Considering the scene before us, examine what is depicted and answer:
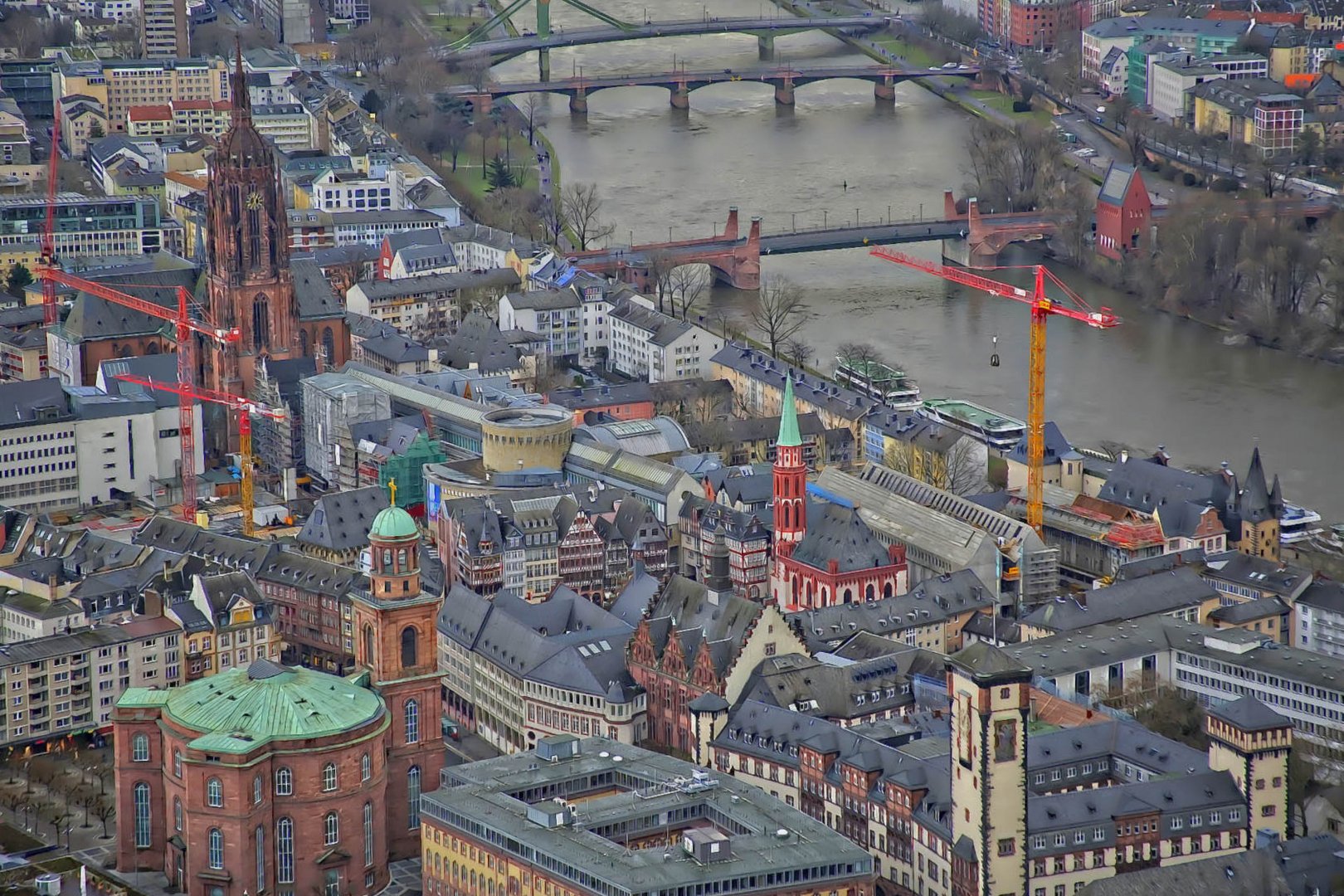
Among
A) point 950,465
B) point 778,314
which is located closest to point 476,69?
point 778,314

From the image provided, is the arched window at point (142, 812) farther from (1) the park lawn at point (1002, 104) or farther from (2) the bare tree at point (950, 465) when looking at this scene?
(1) the park lawn at point (1002, 104)

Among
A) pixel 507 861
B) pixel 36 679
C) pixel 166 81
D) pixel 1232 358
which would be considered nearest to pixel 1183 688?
pixel 507 861

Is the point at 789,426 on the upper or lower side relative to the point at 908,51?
upper

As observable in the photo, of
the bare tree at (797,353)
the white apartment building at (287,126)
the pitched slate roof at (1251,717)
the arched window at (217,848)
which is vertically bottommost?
the bare tree at (797,353)

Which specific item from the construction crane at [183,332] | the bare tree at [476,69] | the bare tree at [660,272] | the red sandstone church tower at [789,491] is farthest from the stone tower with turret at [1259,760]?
the bare tree at [476,69]

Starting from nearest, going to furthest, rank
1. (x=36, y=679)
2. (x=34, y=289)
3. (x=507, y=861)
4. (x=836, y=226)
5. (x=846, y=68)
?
(x=507, y=861) → (x=36, y=679) → (x=34, y=289) → (x=836, y=226) → (x=846, y=68)

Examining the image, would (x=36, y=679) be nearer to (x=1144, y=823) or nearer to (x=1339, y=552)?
(x=1144, y=823)

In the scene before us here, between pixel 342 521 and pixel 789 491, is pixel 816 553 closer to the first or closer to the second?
pixel 789 491
